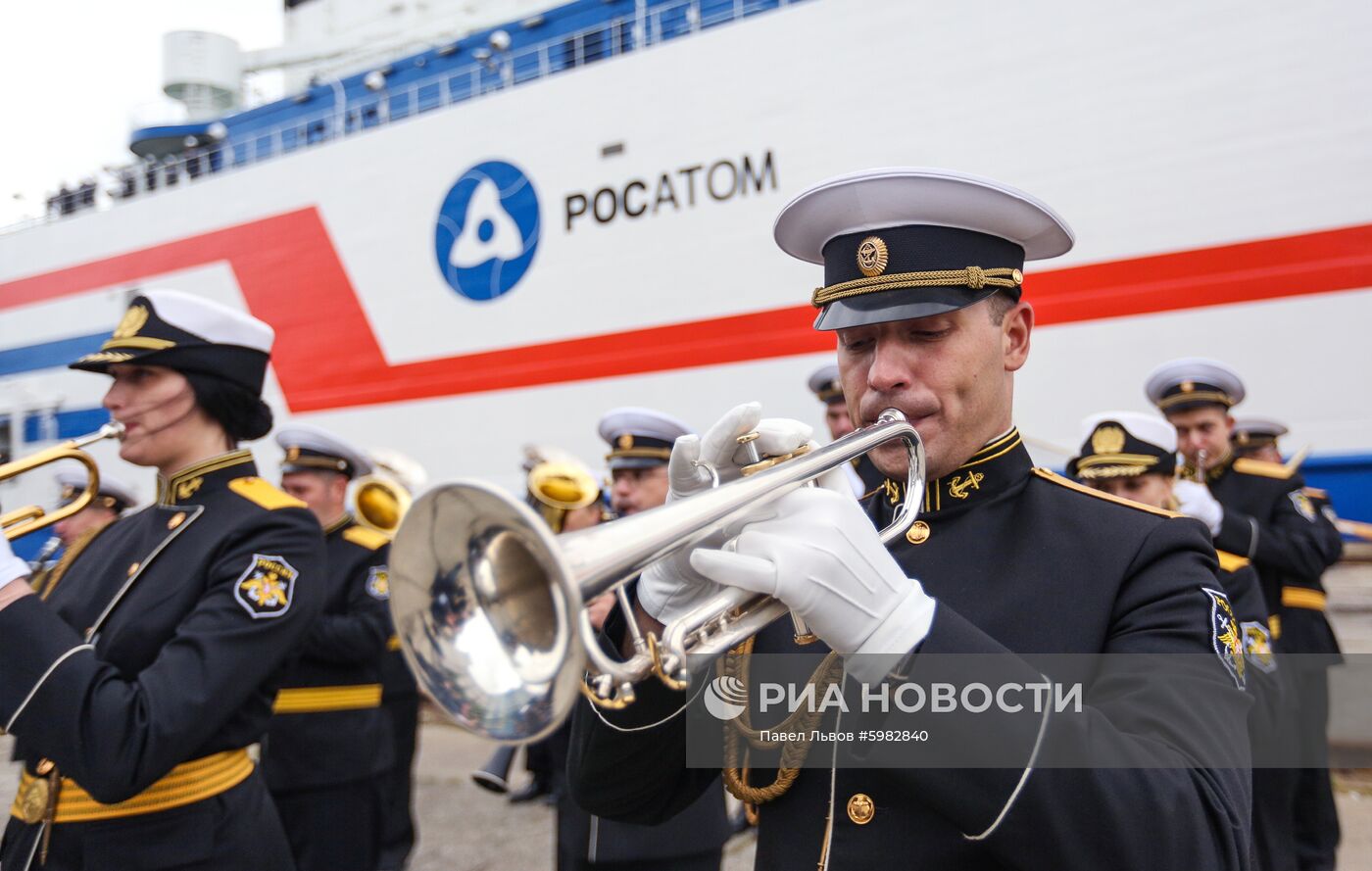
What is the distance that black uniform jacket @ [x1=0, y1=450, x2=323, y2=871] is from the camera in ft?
6.43

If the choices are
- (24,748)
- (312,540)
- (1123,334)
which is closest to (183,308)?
(312,540)

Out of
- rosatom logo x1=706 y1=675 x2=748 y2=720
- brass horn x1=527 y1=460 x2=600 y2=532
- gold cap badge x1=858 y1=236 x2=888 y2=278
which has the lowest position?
brass horn x1=527 y1=460 x2=600 y2=532

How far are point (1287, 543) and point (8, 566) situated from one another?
4468mm

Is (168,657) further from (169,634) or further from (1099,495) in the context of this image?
(1099,495)

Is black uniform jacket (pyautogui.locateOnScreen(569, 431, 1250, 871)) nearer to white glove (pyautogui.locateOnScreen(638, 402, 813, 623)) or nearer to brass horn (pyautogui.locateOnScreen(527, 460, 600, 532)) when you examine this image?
white glove (pyautogui.locateOnScreen(638, 402, 813, 623))

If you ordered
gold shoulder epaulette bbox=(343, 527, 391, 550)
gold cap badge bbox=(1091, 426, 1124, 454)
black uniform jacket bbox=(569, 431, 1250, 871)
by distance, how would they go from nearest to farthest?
black uniform jacket bbox=(569, 431, 1250, 871) < gold cap badge bbox=(1091, 426, 1124, 454) < gold shoulder epaulette bbox=(343, 527, 391, 550)

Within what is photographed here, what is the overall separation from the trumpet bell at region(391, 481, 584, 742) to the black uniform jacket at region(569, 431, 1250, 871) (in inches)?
16.4

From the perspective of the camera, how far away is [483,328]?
34.0 ft

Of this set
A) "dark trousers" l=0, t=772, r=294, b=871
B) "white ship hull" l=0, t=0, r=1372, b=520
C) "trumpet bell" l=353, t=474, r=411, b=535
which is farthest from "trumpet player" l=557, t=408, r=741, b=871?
"white ship hull" l=0, t=0, r=1372, b=520

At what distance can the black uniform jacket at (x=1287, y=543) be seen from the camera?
4.28m

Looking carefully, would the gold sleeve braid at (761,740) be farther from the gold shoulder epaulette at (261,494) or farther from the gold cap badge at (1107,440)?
the gold cap badge at (1107,440)

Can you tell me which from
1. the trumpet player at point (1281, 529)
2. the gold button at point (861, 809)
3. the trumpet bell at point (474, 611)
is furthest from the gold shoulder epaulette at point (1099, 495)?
the trumpet player at point (1281, 529)

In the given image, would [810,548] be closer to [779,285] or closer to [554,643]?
[554,643]

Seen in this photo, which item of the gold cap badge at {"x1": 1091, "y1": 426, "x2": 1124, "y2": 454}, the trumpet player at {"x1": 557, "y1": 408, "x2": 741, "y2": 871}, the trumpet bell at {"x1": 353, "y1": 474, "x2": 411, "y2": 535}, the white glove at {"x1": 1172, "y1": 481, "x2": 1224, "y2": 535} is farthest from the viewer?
the trumpet bell at {"x1": 353, "y1": 474, "x2": 411, "y2": 535}
